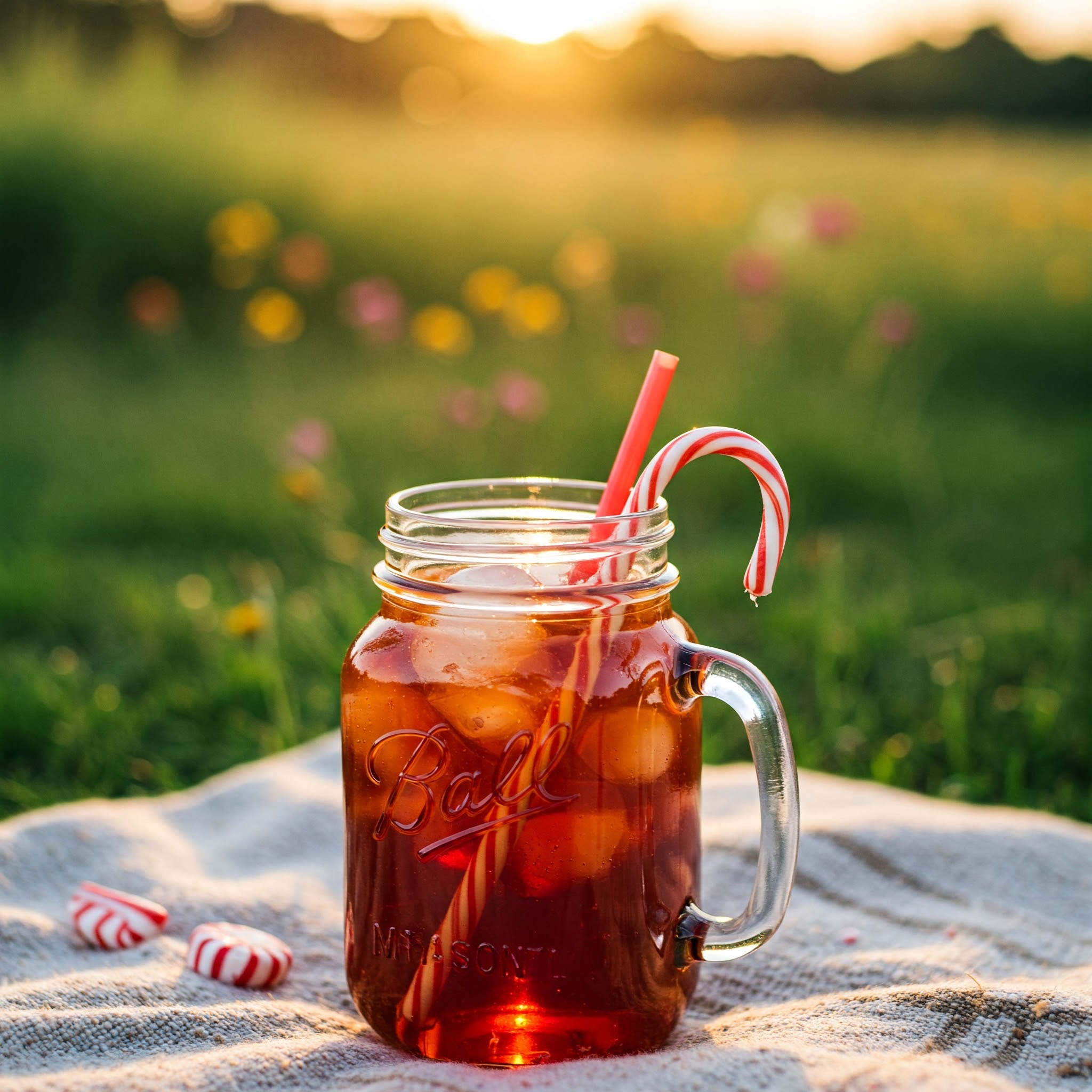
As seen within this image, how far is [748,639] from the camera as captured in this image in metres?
3.03

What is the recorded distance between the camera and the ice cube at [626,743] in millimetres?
1230

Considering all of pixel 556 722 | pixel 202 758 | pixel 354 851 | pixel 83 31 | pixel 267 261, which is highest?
pixel 83 31

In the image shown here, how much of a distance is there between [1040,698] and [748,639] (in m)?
0.72

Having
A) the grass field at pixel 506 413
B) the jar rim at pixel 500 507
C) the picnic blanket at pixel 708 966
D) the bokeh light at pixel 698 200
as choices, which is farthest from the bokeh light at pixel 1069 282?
the jar rim at pixel 500 507

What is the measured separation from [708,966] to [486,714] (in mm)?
560

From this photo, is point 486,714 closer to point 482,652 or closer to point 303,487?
point 482,652

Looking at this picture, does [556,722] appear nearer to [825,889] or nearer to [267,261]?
[825,889]

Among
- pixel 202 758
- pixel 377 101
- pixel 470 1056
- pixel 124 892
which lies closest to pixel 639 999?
pixel 470 1056

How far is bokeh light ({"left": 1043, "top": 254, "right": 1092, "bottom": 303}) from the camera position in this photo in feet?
18.2

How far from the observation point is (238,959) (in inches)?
59.1

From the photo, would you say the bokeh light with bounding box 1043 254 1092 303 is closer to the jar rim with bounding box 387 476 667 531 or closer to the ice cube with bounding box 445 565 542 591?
the jar rim with bounding box 387 476 667 531

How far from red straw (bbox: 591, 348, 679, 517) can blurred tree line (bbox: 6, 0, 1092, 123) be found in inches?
242

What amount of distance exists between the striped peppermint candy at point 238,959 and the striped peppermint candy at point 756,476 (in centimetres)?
68

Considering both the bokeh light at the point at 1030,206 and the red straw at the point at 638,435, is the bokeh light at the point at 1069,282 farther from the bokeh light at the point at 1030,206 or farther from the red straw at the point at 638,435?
the red straw at the point at 638,435
